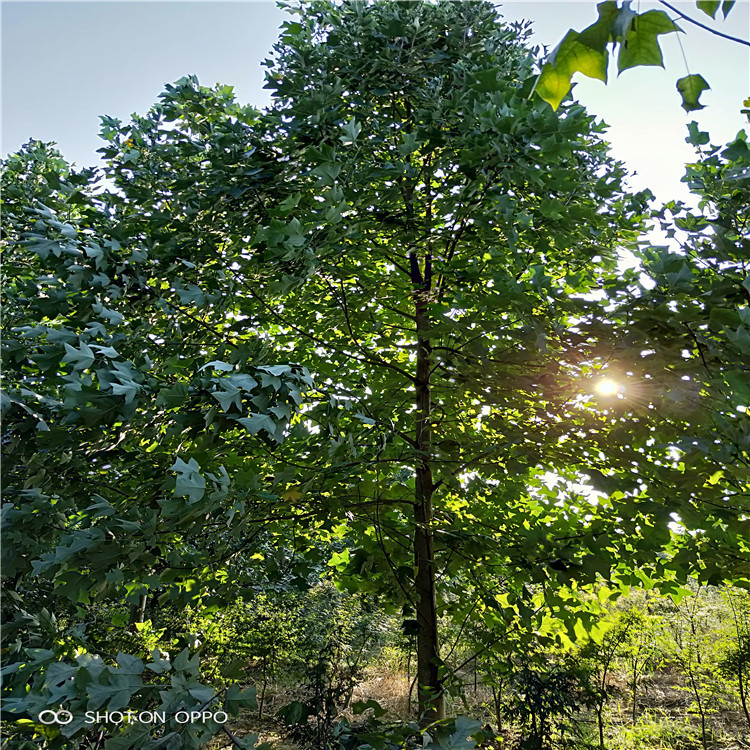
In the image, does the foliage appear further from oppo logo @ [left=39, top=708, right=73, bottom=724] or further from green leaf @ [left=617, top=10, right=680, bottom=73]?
oppo logo @ [left=39, top=708, right=73, bottom=724]

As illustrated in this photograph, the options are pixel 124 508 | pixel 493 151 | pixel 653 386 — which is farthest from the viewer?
pixel 124 508

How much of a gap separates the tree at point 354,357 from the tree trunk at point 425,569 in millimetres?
25

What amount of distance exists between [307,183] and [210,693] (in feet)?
8.66

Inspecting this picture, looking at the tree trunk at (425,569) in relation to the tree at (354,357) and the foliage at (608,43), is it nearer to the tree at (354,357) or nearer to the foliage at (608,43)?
the tree at (354,357)

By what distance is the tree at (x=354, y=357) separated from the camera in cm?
171

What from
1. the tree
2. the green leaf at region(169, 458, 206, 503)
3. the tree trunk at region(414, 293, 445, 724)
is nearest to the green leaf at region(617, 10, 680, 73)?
the tree

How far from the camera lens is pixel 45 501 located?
1.88m

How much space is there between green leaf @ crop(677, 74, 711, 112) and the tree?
0.87 m

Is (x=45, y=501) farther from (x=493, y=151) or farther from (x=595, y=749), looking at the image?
(x=595, y=749)

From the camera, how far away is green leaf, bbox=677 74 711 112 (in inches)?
30.7

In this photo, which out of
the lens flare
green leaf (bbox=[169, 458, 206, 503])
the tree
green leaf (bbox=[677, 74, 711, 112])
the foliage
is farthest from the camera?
the lens flare

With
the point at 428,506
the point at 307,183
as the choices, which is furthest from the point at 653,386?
the point at 307,183

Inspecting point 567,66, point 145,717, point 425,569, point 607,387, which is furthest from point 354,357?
point 567,66

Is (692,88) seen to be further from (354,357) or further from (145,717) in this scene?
(354,357)
